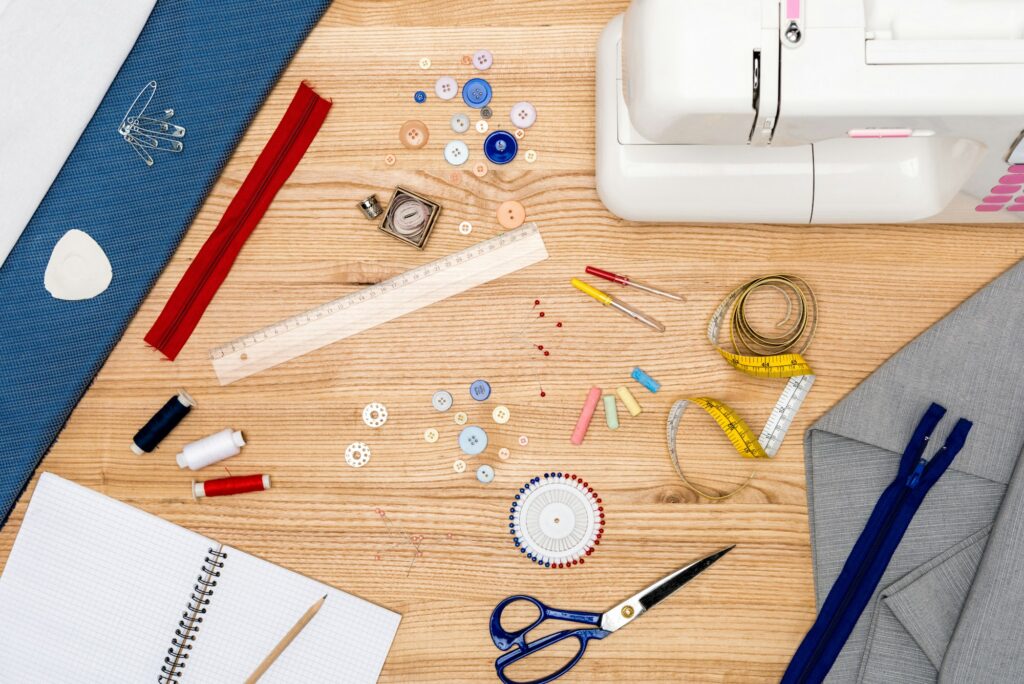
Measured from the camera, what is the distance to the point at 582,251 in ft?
5.26

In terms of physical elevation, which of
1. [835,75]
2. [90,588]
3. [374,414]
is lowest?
[90,588]

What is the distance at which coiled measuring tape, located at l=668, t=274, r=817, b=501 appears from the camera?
1.53 m

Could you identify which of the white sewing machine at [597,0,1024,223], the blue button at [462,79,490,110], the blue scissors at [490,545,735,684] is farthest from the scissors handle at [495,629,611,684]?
the blue button at [462,79,490,110]

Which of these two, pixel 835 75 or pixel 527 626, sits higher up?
pixel 835 75

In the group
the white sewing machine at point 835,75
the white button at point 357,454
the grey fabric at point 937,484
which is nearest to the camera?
the white sewing machine at point 835,75

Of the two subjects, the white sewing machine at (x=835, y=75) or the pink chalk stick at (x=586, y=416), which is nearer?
the white sewing machine at (x=835, y=75)

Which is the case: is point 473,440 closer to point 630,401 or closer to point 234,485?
point 630,401

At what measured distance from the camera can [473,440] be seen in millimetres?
1589

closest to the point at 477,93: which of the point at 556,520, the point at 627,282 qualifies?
the point at 627,282

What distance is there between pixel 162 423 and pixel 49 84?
736 mm

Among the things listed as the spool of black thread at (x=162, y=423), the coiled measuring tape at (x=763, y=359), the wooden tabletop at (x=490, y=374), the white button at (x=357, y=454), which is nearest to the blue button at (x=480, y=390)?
the wooden tabletop at (x=490, y=374)

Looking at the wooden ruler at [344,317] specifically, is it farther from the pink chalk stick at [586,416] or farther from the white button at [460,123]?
the pink chalk stick at [586,416]

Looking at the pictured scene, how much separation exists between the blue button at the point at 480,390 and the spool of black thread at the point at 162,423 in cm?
58

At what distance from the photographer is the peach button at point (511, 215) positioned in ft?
5.27
